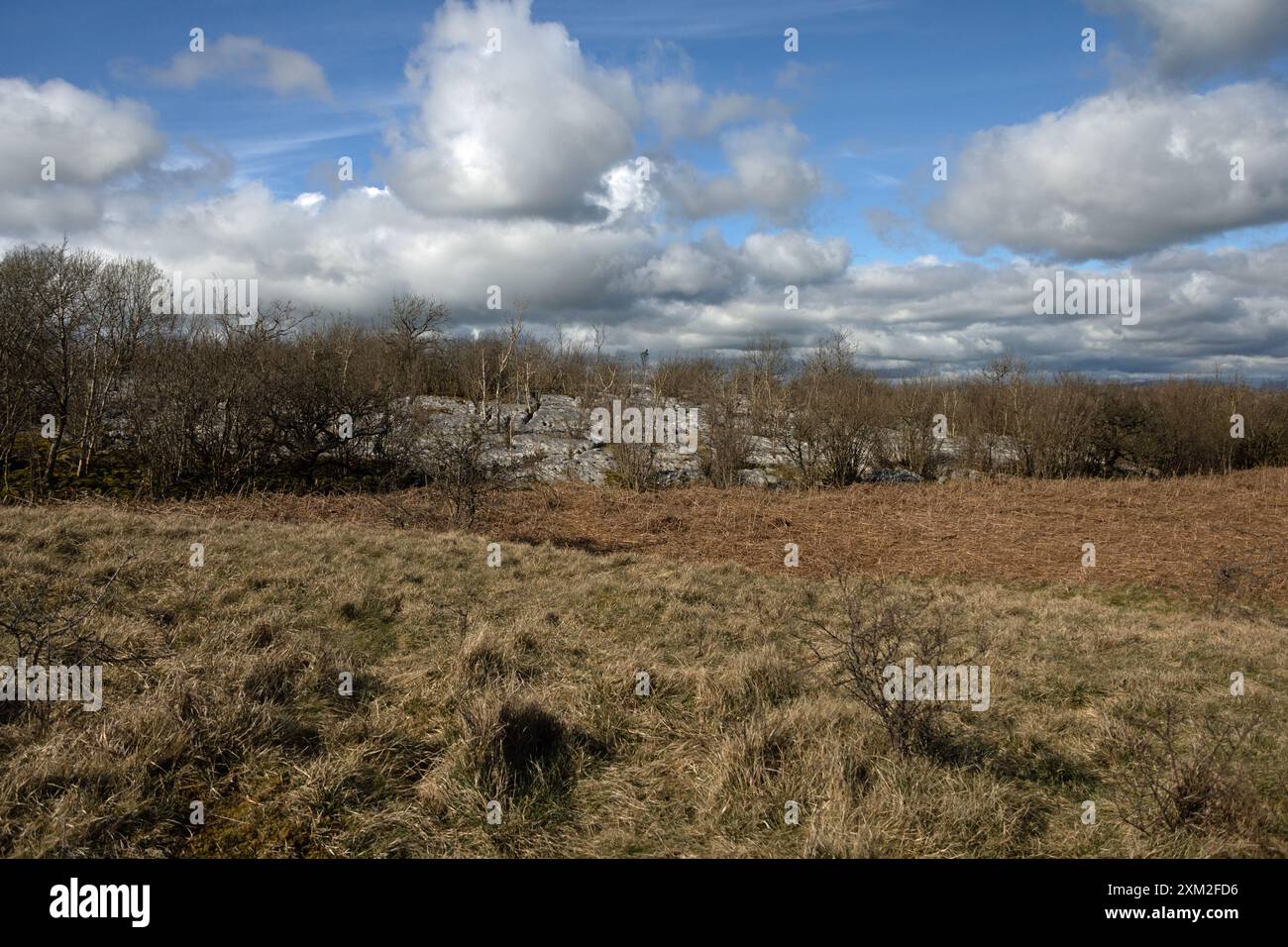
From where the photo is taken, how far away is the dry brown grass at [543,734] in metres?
3.09

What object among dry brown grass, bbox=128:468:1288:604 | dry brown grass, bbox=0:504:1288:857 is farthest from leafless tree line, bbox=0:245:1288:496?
dry brown grass, bbox=0:504:1288:857

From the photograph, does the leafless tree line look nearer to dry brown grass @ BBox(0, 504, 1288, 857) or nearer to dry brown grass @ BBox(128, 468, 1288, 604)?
dry brown grass @ BBox(128, 468, 1288, 604)

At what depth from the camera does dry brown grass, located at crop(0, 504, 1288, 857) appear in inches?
122

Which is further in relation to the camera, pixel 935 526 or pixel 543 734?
pixel 935 526

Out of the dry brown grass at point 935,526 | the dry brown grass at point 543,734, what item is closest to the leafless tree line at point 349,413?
the dry brown grass at point 935,526

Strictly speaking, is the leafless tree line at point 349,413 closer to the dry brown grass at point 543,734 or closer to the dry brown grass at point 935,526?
the dry brown grass at point 935,526

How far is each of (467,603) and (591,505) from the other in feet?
27.7

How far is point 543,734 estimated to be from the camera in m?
A: 3.94

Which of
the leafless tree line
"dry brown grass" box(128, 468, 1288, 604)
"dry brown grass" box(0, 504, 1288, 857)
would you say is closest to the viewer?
"dry brown grass" box(0, 504, 1288, 857)

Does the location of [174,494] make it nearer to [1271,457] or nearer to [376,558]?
[376,558]

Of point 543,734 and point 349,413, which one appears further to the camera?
point 349,413

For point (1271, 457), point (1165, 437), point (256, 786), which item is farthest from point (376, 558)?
point (1271, 457)

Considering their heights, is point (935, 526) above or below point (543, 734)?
above

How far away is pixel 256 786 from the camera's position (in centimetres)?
335
